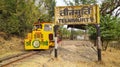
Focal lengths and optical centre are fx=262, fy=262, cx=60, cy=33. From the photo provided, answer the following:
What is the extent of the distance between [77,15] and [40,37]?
6030 millimetres

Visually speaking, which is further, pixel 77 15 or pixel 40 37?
pixel 40 37

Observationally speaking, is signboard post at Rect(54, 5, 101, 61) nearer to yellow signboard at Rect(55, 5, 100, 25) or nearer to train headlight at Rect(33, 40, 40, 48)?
yellow signboard at Rect(55, 5, 100, 25)

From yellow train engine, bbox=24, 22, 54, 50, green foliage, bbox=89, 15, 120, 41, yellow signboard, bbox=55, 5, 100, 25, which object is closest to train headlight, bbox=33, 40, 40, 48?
yellow train engine, bbox=24, 22, 54, 50

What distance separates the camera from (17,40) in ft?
94.3

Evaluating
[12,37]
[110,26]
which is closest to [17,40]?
[12,37]

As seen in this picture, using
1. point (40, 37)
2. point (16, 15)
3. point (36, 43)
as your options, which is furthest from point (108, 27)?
point (16, 15)

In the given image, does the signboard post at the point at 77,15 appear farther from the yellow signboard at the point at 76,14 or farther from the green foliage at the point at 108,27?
the green foliage at the point at 108,27

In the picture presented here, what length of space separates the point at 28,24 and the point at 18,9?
234 centimetres

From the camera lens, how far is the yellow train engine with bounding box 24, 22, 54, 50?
21.3 meters

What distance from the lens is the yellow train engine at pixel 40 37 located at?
21281 millimetres

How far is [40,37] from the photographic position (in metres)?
22.1

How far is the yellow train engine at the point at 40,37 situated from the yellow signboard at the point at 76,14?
14.5 feet

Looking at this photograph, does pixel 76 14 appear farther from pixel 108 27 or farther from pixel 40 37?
pixel 108 27

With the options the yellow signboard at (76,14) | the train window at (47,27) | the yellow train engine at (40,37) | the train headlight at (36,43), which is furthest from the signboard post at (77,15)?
the train window at (47,27)
